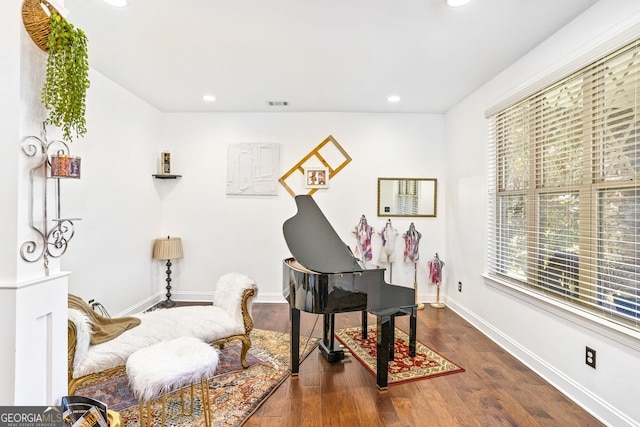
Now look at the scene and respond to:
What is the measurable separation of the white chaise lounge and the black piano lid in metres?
0.61

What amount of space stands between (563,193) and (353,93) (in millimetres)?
2333

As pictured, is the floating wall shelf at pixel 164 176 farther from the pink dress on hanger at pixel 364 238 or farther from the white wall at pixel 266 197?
the pink dress on hanger at pixel 364 238

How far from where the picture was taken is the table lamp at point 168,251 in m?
4.33

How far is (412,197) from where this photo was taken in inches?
184

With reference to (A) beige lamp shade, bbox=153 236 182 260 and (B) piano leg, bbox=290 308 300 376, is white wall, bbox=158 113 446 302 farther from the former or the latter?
(B) piano leg, bbox=290 308 300 376

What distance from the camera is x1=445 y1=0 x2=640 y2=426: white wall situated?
1979 millimetres

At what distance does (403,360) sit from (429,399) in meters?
0.59

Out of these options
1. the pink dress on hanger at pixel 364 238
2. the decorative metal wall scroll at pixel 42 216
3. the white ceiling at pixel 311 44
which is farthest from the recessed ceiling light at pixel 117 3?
the pink dress on hanger at pixel 364 238

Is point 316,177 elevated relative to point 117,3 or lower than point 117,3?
lower

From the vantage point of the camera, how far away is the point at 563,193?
251 centimetres

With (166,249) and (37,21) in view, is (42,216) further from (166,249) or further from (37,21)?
(166,249)

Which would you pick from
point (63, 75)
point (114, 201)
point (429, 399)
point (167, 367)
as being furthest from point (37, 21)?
point (429, 399)

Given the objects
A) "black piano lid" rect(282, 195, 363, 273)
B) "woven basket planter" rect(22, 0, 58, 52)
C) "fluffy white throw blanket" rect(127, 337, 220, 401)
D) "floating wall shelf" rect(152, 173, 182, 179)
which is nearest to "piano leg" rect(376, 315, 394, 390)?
"black piano lid" rect(282, 195, 363, 273)

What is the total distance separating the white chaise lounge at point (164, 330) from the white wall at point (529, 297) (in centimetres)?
237
